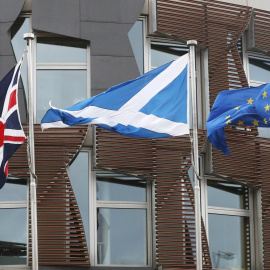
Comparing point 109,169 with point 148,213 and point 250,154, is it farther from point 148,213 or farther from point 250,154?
point 250,154

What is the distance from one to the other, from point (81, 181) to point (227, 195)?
3.35 m

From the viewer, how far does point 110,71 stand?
24.6m

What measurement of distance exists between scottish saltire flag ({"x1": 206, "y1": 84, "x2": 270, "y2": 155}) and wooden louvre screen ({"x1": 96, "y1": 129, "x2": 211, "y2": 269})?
289cm

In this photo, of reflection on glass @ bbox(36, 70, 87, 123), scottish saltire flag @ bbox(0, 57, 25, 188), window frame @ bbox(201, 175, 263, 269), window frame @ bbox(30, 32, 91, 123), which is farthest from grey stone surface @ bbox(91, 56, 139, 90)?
scottish saltire flag @ bbox(0, 57, 25, 188)

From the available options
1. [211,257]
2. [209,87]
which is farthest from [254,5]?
[211,257]

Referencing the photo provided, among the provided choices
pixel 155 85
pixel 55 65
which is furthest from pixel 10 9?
pixel 155 85

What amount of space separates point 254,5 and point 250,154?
3539mm

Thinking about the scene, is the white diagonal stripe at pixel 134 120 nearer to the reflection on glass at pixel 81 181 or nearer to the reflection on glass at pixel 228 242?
the reflection on glass at pixel 81 181

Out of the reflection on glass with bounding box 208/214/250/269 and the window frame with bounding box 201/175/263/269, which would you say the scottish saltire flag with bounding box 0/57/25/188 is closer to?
the window frame with bounding box 201/175/263/269

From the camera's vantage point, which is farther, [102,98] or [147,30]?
[147,30]

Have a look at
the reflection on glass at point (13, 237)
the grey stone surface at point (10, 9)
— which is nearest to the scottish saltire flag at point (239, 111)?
the reflection on glass at point (13, 237)

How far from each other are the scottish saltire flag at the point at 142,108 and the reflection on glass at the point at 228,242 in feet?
A: 15.2

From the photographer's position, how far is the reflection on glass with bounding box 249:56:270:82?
1055 inches

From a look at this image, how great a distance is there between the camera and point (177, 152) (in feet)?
80.9
